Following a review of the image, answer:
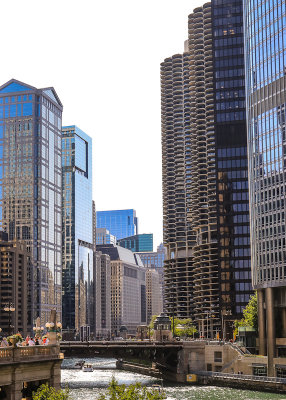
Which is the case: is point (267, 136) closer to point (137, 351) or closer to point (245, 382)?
point (245, 382)

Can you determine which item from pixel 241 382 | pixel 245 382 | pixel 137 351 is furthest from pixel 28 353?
pixel 137 351

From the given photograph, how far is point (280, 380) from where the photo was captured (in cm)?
13712

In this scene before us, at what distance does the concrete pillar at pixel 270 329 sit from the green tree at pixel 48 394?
94369 millimetres

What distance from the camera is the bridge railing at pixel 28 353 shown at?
5619cm

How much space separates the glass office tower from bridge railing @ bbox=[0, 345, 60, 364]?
306 ft

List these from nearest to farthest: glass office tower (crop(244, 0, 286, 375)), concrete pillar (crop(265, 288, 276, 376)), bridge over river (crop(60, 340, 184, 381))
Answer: concrete pillar (crop(265, 288, 276, 376)), glass office tower (crop(244, 0, 286, 375)), bridge over river (crop(60, 340, 184, 381))

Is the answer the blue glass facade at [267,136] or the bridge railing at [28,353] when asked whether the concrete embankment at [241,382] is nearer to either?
the blue glass facade at [267,136]

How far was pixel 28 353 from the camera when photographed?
5969 cm

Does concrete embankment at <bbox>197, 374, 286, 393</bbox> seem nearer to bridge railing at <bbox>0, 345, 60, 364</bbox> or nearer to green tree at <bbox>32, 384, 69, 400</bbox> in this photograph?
bridge railing at <bbox>0, 345, 60, 364</bbox>

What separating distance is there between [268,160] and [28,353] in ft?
368

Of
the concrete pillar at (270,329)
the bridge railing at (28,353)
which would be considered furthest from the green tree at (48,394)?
the concrete pillar at (270,329)

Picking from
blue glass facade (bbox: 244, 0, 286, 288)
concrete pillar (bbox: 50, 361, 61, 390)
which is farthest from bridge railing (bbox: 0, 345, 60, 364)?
blue glass facade (bbox: 244, 0, 286, 288)

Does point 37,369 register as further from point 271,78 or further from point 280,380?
point 271,78

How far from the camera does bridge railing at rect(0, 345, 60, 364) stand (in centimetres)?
5619
